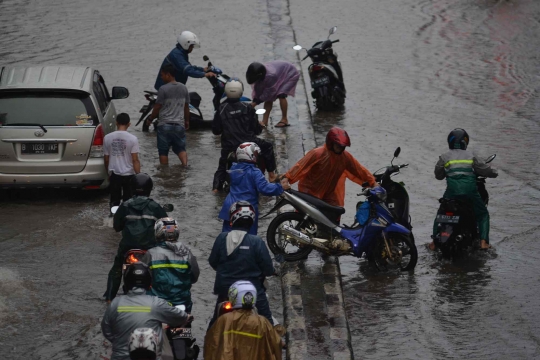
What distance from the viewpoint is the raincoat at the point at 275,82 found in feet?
55.7

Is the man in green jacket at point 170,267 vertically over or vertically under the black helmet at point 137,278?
under

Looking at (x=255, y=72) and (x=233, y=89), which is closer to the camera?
(x=233, y=89)

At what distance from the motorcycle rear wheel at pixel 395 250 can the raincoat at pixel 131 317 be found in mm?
4214

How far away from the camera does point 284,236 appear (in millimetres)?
12109

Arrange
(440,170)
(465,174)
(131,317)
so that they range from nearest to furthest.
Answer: (131,317)
(465,174)
(440,170)

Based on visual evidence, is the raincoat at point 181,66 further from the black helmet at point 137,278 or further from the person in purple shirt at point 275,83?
the black helmet at point 137,278

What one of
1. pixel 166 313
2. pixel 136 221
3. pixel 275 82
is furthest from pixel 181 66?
pixel 166 313

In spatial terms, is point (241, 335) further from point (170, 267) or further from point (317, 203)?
point (317, 203)

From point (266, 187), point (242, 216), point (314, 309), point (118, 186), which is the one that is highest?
point (242, 216)

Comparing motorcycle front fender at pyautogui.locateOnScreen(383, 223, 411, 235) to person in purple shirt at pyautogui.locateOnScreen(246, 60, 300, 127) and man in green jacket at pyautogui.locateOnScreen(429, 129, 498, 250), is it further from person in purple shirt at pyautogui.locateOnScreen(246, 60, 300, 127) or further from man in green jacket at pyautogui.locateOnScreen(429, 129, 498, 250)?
Result: person in purple shirt at pyautogui.locateOnScreen(246, 60, 300, 127)

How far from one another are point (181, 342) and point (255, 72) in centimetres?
843

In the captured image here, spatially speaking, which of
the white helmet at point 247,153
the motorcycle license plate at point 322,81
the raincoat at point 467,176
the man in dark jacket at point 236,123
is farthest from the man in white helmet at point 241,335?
the motorcycle license plate at point 322,81

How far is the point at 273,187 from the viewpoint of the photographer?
11469 millimetres

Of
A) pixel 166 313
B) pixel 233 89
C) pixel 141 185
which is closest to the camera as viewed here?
pixel 166 313
